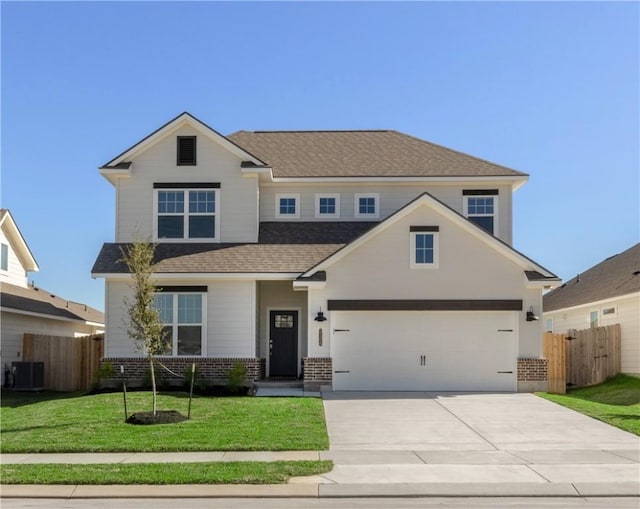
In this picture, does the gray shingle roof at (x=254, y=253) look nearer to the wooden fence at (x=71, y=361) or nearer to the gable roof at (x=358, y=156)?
the gable roof at (x=358, y=156)

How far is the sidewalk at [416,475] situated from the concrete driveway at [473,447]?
0.06 ft

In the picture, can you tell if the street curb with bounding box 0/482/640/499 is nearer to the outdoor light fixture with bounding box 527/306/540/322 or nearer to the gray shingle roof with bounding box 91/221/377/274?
the outdoor light fixture with bounding box 527/306/540/322

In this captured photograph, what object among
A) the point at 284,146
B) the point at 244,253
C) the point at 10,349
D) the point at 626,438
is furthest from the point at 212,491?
the point at 284,146

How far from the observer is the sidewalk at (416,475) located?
10141mm

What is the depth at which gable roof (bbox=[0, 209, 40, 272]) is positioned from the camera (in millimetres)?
28391

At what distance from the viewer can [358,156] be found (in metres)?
26.2

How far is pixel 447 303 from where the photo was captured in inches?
829

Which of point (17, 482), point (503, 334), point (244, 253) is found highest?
point (244, 253)

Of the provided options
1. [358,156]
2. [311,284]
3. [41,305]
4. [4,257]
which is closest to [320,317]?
[311,284]

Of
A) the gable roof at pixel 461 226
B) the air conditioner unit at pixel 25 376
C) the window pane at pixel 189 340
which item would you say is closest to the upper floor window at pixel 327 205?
the gable roof at pixel 461 226

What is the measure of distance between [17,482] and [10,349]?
14.9m

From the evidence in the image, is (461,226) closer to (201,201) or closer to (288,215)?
(288,215)

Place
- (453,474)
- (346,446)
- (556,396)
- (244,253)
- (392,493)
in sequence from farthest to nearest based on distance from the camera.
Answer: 1. (244,253)
2. (556,396)
3. (346,446)
4. (453,474)
5. (392,493)

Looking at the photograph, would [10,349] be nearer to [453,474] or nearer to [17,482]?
[17,482]
